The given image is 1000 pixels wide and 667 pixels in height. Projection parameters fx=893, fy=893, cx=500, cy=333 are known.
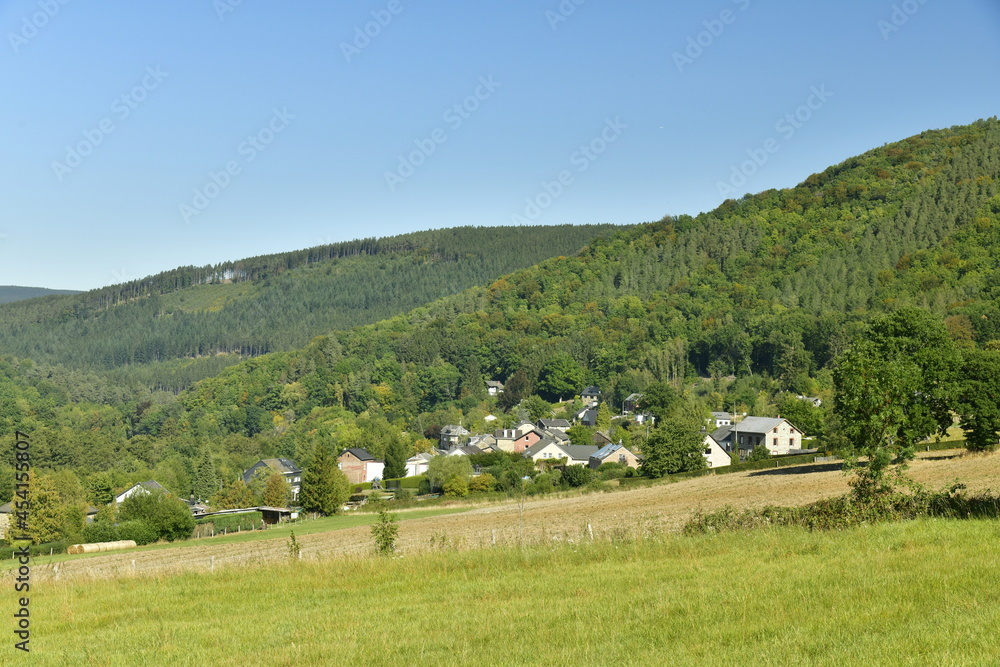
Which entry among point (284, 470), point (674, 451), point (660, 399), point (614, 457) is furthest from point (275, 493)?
point (660, 399)

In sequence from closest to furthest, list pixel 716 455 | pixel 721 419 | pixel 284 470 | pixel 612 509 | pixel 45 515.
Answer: pixel 612 509, pixel 45 515, pixel 716 455, pixel 284 470, pixel 721 419

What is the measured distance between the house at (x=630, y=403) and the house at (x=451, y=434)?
24516 millimetres

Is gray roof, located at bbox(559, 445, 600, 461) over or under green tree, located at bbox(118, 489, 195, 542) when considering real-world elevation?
under

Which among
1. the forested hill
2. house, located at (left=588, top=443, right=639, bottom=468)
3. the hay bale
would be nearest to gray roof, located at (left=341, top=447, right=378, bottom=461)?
house, located at (left=588, top=443, right=639, bottom=468)

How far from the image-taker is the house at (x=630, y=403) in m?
132

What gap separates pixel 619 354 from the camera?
6196 inches

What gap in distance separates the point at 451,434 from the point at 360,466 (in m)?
30.9

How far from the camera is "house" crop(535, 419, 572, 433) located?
123325 millimetres

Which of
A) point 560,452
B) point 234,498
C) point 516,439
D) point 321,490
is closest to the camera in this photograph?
point 321,490

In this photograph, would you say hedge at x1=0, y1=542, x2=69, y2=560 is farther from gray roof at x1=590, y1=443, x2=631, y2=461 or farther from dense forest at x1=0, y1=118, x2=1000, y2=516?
gray roof at x1=590, y1=443, x2=631, y2=461

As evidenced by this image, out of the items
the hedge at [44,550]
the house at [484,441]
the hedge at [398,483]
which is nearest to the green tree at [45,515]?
the hedge at [44,550]

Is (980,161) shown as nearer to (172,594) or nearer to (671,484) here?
(671,484)

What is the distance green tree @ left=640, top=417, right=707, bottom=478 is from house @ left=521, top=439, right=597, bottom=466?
25.7 metres

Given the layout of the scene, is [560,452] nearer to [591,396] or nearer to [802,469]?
[802,469]
